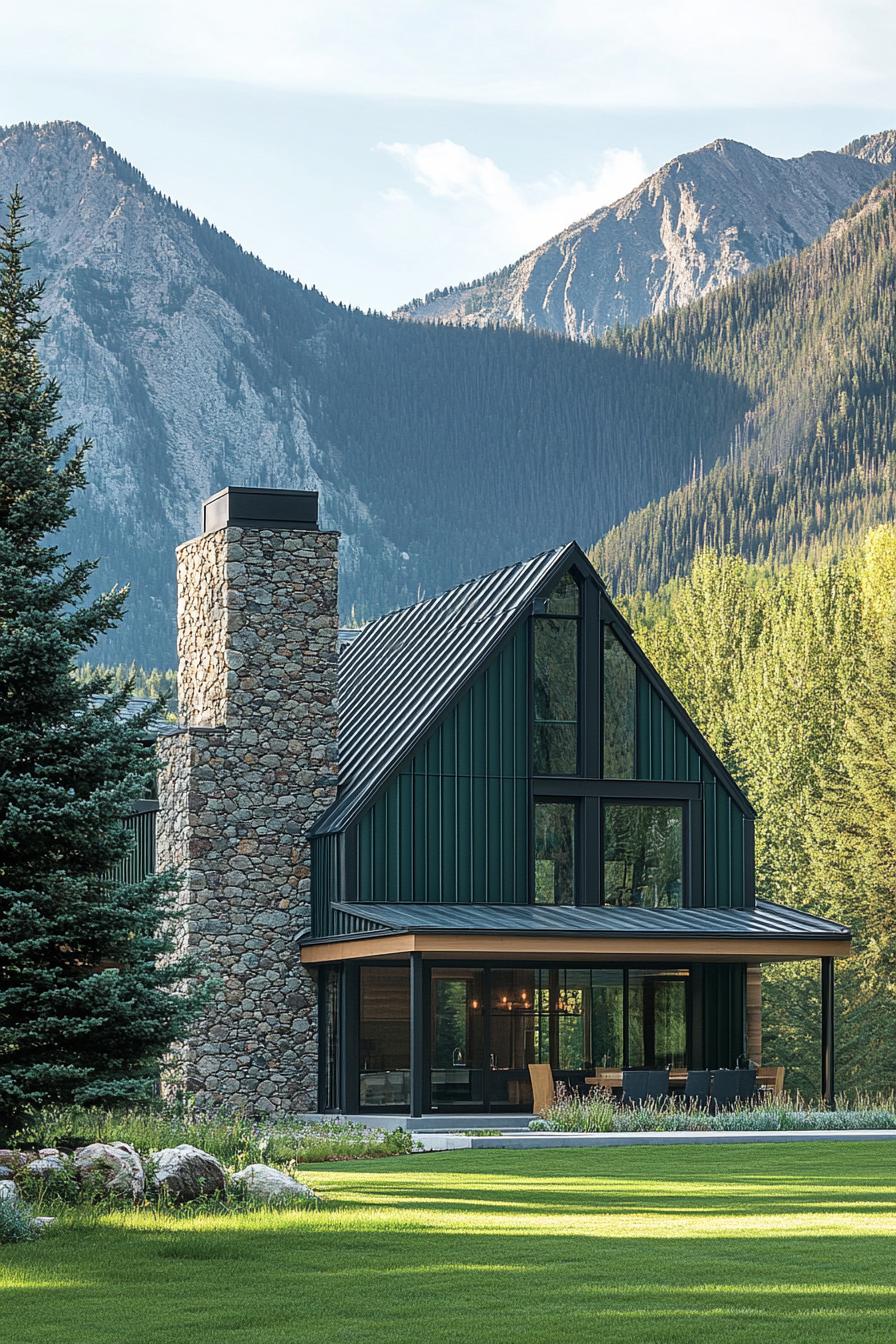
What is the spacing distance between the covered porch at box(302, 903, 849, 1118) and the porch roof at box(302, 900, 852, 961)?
0.10ft

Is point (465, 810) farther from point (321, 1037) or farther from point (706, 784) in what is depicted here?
point (706, 784)

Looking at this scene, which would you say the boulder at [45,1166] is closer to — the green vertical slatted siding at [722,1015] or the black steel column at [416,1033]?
the black steel column at [416,1033]

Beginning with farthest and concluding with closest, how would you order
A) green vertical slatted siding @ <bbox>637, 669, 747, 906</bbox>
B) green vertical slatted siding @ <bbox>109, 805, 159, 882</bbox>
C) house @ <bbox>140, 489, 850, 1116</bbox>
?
green vertical slatted siding @ <bbox>109, 805, 159, 882</bbox>
green vertical slatted siding @ <bbox>637, 669, 747, 906</bbox>
house @ <bbox>140, 489, 850, 1116</bbox>

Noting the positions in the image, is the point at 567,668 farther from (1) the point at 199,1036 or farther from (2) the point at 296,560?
(1) the point at 199,1036

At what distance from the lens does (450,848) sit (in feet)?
106

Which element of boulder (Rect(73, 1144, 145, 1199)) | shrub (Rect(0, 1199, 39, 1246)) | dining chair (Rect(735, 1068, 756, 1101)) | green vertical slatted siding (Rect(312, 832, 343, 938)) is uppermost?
green vertical slatted siding (Rect(312, 832, 343, 938))

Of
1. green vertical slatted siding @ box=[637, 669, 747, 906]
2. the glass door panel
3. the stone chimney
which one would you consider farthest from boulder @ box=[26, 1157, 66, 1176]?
green vertical slatted siding @ box=[637, 669, 747, 906]

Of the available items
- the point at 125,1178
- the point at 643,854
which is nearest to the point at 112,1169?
the point at 125,1178

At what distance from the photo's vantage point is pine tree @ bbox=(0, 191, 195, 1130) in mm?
19328

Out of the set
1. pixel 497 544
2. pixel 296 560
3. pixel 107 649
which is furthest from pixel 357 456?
pixel 296 560

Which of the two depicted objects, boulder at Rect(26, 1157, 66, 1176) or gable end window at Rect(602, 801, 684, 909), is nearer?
boulder at Rect(26, 1157, 66, 1176)

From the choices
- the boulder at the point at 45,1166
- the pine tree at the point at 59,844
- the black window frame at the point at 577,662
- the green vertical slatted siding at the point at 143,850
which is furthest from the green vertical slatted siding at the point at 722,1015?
the boulder at the point at 45,1166

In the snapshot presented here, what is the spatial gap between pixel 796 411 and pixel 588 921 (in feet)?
392

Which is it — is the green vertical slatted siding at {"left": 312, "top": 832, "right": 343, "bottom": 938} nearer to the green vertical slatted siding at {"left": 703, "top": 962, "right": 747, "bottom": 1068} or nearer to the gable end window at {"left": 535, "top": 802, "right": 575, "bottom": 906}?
the gable end window at {"left": 535, "top": 802, "right": 575, "bottom": 906}
